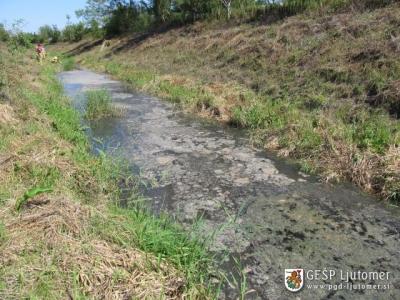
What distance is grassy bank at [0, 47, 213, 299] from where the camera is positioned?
10.6 feet

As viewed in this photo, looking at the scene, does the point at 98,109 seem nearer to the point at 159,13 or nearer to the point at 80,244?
the point at 80,244

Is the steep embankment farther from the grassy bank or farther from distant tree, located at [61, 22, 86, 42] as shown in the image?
distant tree, located at [61, 22, 86, 42]

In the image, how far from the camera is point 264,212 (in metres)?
5.32

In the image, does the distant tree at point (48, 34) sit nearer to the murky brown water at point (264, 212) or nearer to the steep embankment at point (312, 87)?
the steep embankment at point (312, 87)

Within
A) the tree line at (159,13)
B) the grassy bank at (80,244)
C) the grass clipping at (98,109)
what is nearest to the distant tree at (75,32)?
the tree line at (159,13)

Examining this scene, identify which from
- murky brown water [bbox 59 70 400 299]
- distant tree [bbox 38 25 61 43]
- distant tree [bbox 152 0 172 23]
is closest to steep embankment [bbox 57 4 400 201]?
murky brown water [bbox 59 70 400 299]

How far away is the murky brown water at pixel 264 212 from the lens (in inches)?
161

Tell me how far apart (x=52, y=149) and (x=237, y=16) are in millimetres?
18828

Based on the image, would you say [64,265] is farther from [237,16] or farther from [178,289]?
[237,16]

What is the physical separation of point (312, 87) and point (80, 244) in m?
8.45

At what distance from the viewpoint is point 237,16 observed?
2258 centimetres

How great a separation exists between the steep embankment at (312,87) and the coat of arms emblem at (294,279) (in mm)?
2483

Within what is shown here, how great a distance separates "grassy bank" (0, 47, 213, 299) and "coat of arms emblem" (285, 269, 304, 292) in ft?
2.86

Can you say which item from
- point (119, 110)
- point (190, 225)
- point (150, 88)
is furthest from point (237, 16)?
point (190, 225)
